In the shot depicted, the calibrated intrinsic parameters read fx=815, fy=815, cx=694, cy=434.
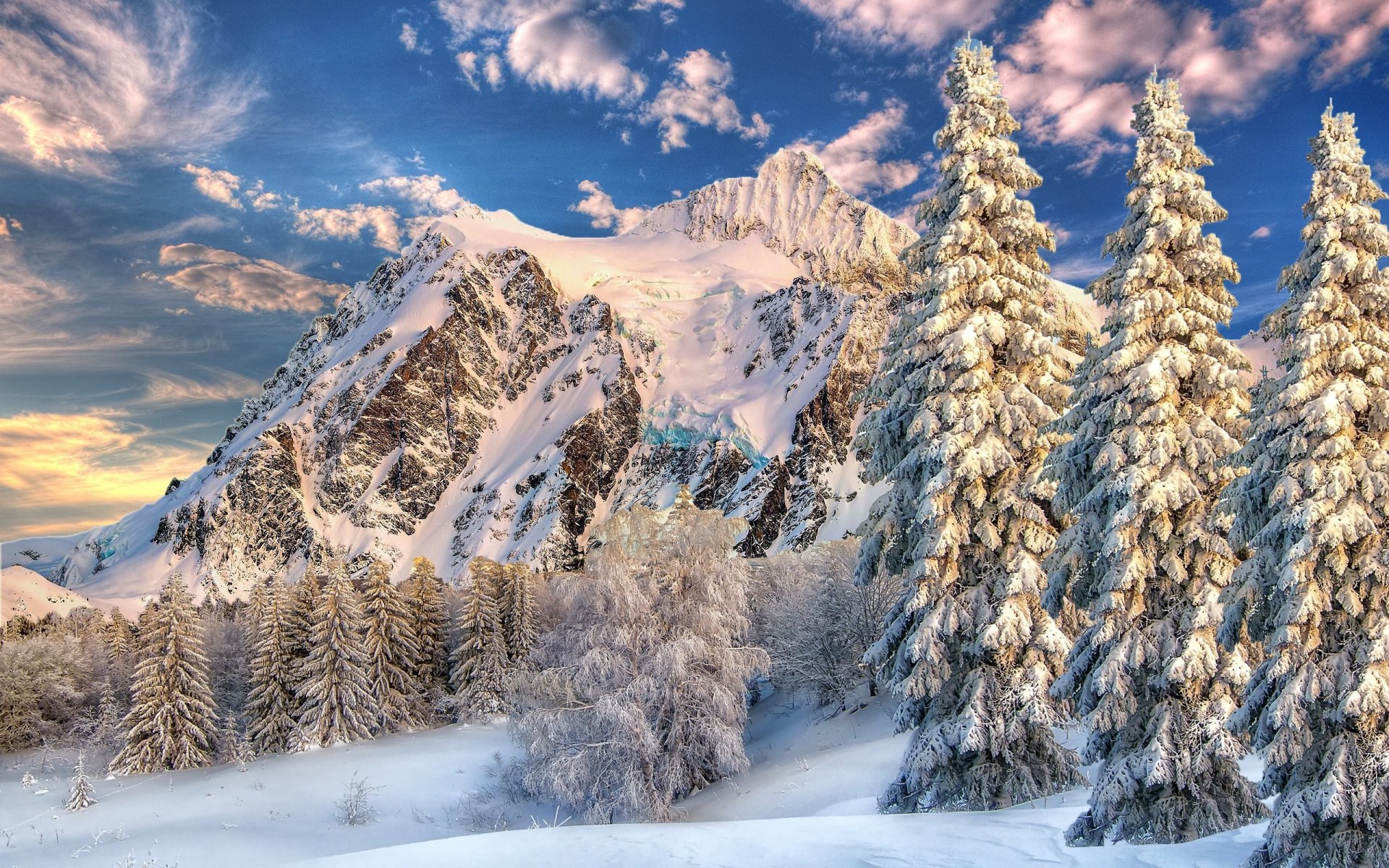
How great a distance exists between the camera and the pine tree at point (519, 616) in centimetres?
5344

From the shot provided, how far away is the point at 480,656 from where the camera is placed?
5175 cm

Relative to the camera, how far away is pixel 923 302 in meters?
17.3

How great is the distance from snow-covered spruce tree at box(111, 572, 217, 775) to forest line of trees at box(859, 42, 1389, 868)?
39.2 metres

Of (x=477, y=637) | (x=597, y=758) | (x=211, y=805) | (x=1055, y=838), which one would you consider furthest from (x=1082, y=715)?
(x=477, y=637)

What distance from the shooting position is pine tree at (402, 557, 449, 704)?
52.2 m

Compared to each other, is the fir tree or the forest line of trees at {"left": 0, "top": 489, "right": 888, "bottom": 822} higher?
the forest line of trees at {"left": 0, "top": 489, "right": 888, "bottom": 822}

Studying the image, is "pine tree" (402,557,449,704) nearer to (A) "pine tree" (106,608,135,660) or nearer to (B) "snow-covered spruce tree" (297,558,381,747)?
(B) "snow-covered spruce tree" (297,558,381,747)

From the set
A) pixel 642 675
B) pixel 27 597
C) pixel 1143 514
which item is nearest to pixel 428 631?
pixel 642 675

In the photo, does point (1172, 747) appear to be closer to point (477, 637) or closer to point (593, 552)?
point (593, 552)

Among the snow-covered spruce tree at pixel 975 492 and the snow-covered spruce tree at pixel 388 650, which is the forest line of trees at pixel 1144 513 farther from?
the snow-covered spruce tree at pixel 388 650

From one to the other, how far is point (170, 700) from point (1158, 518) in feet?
149

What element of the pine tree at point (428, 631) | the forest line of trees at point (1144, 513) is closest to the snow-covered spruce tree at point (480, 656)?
the pine tree at point (428, 631)

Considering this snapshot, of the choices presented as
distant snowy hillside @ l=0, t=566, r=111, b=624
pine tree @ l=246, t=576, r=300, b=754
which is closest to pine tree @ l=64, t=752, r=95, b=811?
pine tree @ l=246, t=576, r=300, b=754

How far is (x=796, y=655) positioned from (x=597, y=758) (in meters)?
19.5
